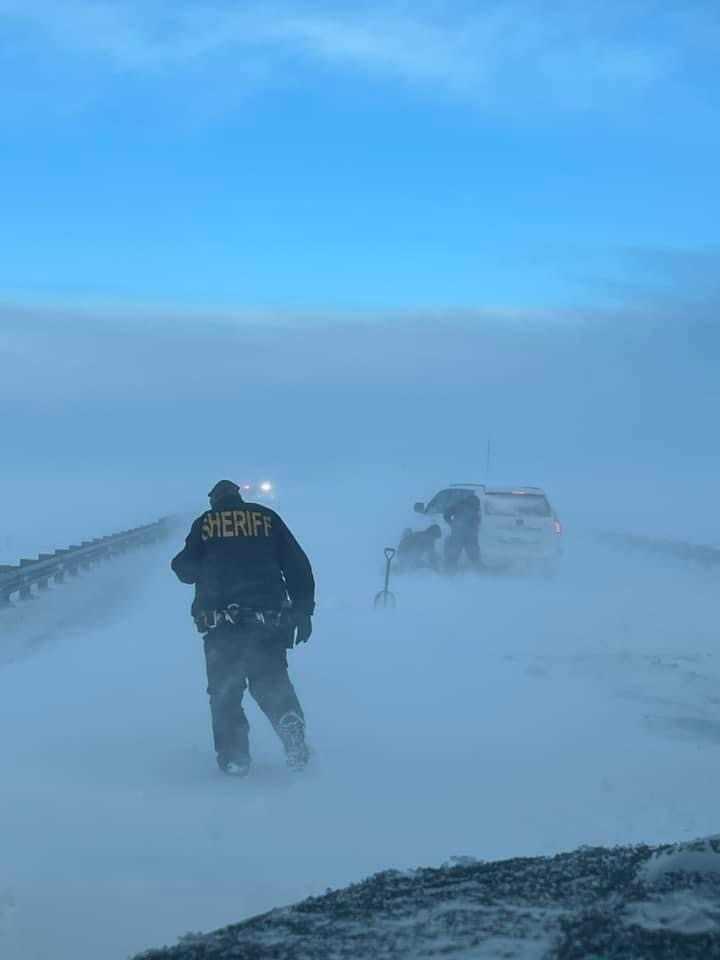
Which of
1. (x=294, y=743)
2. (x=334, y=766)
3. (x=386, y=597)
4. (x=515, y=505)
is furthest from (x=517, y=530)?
(x=294, y=743)

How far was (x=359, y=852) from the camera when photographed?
22.9 ft

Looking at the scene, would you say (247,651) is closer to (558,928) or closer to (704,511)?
(558,928)

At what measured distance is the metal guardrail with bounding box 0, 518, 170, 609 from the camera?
1964 cm

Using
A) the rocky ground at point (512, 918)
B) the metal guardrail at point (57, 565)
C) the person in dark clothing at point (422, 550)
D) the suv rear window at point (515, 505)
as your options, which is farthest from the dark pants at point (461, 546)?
the rocky ground at point (512, 918)

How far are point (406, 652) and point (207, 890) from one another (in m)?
9.56

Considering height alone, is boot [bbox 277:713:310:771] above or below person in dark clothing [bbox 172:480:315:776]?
below

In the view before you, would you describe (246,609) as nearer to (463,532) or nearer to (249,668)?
(249,668)

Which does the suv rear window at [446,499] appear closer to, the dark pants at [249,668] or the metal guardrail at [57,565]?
the metal guardrail at [57,565]

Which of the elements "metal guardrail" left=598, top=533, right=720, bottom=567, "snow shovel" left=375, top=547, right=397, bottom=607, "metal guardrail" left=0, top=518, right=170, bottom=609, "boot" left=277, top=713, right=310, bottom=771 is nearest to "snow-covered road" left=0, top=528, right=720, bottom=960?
"boot" left=277, top=713, right=310, bottom=771

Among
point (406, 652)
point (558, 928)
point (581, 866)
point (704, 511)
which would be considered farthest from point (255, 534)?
point (704, 511)

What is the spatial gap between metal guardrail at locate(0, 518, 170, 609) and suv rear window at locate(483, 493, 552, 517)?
256 inches

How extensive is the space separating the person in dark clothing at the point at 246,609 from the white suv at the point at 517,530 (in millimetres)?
14614

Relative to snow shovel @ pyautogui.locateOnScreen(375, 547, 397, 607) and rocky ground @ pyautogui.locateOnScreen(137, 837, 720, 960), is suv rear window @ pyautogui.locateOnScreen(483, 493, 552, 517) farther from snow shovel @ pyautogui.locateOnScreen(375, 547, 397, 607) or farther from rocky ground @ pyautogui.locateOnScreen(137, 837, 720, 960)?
rocky ground @ pyautogui.locateOnScreen(137, 837, 720, 960)

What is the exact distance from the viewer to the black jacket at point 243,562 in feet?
30.2
